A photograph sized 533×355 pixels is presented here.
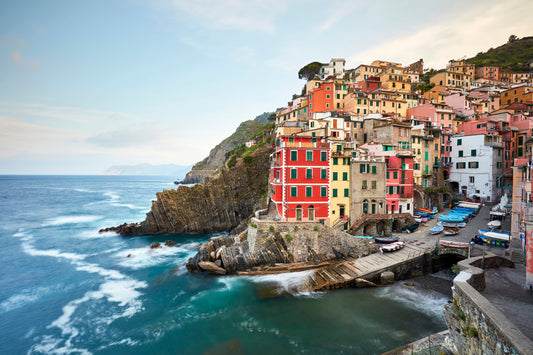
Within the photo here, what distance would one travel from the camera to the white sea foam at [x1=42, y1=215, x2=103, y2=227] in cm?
6388

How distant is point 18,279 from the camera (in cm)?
3331

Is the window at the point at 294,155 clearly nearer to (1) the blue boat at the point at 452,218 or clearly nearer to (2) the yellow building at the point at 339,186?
(2) the yellow building at the point at 339,186

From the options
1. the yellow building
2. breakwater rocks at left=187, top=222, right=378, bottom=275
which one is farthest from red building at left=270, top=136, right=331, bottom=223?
breakwater rocks at left=187, top=222, right=378, bottom=275

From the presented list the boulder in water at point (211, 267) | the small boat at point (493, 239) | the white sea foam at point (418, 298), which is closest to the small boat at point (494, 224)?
the small boat at point (493, 239)

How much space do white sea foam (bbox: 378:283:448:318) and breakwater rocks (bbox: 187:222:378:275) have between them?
6.01 meters

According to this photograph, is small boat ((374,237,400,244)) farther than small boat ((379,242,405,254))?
Yes

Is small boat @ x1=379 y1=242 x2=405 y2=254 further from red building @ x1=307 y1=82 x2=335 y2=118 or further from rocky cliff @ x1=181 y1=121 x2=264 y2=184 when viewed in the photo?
rocky cliff @ x1=181 y1=121 x2=264 y2=184

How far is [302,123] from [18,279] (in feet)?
164

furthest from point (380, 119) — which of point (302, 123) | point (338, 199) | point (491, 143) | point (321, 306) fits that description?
point (321, 306)

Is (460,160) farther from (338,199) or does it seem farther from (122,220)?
(122,220)

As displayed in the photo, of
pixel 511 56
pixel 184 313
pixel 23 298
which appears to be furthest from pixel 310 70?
pixel 511 56

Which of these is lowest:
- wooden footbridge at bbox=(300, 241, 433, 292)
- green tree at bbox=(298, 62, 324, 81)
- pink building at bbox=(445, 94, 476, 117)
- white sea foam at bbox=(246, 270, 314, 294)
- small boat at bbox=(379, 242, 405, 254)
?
white sea foam at bbox=(246, 270, 314, 294)

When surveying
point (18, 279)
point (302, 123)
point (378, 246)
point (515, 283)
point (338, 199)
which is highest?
point (302, 123)

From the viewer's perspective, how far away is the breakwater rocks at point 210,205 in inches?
2018
